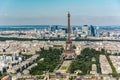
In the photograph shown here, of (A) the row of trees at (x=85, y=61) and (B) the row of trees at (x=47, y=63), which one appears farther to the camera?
(A) the row of trees at (x=85, y=61)

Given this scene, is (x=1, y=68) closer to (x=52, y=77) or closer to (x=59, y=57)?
(x=52, y=77)

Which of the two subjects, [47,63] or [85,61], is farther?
[85,61]

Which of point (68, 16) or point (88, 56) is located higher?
point (68, 16)

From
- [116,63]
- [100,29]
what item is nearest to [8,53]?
[116,63]

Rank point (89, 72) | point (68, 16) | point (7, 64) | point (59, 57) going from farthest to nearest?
point (59, 57), point (68, 16), point (7, 64), point (89, 72)

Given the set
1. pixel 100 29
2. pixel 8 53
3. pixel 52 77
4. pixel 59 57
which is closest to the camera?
pixel 52 77

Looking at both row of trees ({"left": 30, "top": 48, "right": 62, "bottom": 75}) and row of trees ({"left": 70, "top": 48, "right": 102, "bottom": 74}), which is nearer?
row of trees ({"left": 30, "top": 48, "right": 62, "bottom": 75})

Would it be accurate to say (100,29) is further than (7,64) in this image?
Yes
